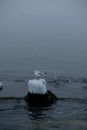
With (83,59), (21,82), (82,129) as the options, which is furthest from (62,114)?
(83,59)

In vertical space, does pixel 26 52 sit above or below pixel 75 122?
above

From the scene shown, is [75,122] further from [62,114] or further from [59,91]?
[59,91]

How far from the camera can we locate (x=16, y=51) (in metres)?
61.6

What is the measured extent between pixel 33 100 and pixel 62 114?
6.37 ft

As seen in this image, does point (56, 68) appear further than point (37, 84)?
Yes

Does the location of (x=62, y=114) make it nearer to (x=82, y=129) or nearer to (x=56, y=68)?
(x=82, y=129)

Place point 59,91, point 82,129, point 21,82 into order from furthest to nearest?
1. point 21,82
2. point 59,91
3. point 82,129

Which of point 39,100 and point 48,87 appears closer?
point 39,100

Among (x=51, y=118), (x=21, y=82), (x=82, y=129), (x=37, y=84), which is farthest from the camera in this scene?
(x=21, y=82)

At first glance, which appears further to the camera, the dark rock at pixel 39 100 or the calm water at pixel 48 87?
the dark rock at pixel 39 100

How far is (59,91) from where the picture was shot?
3164 cm

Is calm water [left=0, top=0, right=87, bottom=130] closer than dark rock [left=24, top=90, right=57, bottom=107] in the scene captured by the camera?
Yes

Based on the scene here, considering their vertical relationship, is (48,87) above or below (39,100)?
above

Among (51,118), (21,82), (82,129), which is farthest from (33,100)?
(21,82)
